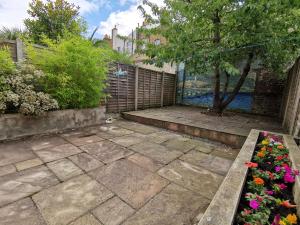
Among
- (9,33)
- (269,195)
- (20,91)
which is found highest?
(9,33)

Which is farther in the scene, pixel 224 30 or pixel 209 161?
pixel 224 30

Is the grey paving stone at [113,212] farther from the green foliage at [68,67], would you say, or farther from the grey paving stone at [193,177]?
the green foliage at [68,67]

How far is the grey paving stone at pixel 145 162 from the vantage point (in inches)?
83.2

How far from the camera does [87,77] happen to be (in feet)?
11.5

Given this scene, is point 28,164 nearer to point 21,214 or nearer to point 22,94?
point 21,214

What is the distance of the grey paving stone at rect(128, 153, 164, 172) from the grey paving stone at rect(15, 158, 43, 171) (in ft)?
3.98

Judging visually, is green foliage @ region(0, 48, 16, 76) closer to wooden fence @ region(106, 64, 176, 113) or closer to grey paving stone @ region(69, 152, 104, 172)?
grey paving stone @ region(69, 152, 104, 172)

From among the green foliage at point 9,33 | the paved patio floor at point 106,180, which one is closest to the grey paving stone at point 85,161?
the paved patio floor at point 106,180

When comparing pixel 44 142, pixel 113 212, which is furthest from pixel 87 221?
pixel 44 142

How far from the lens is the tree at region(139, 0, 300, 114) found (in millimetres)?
3336

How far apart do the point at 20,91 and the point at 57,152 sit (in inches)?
56.0

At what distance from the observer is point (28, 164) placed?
204 cm

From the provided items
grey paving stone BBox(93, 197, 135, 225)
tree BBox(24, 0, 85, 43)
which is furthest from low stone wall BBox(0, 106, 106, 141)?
tree BBox(24, 0, 85, 43)

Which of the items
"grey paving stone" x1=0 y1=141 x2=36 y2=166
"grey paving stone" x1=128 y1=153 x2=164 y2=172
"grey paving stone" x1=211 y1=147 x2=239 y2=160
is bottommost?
"grey paving stone" x1=211 y1=147 x2=239 y2=160
